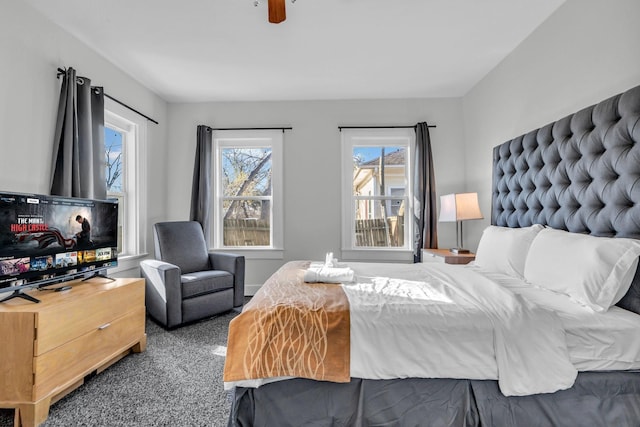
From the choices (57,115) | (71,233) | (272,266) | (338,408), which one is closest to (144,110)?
(57,115)

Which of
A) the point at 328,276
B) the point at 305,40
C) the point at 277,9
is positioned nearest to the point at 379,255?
the point at 328,276

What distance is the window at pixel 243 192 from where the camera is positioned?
3.86 metres

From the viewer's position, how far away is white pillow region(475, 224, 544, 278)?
6.56 ft

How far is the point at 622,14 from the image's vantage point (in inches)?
65.9

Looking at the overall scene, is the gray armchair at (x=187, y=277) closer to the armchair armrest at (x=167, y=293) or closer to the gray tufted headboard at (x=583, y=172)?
the armchair armrest at (x=167, y=293)

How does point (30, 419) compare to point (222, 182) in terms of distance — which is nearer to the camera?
point (30, 419)

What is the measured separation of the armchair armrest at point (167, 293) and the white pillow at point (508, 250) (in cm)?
269

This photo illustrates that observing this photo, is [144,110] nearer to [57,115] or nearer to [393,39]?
[57,115]

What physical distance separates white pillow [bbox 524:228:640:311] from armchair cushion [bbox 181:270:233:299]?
268 centimetres

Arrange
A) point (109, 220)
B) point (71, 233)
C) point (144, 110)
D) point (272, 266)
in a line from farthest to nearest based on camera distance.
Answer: point (272, 266)
point (144, 110)
point (109, 220)
point (71, 233)

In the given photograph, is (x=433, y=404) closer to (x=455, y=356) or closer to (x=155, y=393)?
(x=455, y=356)

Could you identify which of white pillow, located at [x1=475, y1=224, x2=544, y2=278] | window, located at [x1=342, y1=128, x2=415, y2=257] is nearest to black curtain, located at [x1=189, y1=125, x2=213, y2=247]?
window, located at [x1=342, y1=128, x2=415, y2=257]

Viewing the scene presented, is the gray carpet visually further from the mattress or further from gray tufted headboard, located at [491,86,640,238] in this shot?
gray tufted headboard, located at [491,86,640,238]

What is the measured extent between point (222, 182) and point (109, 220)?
1708 mm
